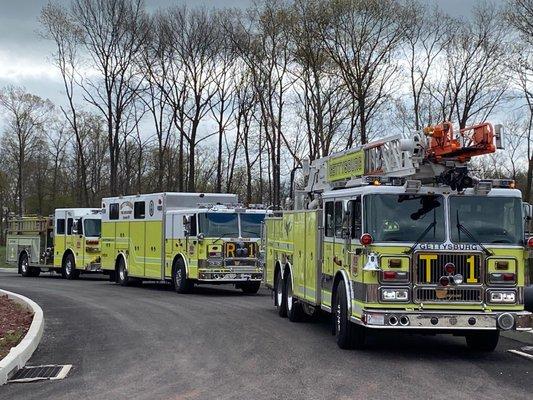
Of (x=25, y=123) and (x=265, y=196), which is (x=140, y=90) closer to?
(x=265, y=196)

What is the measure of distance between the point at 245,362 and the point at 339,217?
2765mm

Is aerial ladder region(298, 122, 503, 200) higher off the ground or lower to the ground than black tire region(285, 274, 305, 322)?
higher

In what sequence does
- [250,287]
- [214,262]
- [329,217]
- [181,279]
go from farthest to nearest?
[250,287] < [181,279] < [214,262] < [329,217]

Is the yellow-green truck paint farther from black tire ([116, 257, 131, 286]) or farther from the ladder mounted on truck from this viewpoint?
black tire ([116, 257, 131, 286])

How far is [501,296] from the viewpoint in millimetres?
10266

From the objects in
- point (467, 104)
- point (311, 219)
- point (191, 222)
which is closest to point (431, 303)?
point (311, 219)

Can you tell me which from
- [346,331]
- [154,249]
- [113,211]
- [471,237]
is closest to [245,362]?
[346,331]

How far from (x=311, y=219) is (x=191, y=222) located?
9167mm

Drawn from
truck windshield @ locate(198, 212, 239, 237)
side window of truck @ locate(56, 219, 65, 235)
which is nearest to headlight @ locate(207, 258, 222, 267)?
truck windshield @ locate(198, 212, 239, 237)

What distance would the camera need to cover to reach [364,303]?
10.2m

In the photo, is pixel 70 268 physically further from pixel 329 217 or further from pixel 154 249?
pixel 329 217

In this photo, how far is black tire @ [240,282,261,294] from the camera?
22.5 metres

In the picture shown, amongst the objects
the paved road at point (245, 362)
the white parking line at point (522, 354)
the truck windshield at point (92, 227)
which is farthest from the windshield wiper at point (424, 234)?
the truck windshield at point (92, 227)

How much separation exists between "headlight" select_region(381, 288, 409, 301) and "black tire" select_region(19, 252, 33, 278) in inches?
1039
